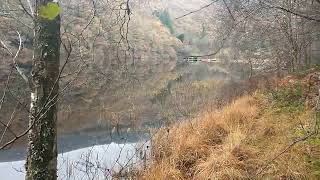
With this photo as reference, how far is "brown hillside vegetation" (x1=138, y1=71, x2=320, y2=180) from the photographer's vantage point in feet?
19.3

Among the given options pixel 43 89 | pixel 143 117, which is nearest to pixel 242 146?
pixel 43 89

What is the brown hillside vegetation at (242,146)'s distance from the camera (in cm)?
587

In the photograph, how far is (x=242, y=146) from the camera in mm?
6812

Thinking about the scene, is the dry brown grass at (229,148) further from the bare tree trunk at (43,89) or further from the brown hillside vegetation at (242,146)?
the bare tree trunk at (43,89)

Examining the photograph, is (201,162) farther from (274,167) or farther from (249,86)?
(249,86)

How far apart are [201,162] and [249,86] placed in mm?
9621

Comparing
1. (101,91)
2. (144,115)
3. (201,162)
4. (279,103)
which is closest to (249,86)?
(144,115)

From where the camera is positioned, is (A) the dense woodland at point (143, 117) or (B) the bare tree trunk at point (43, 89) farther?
(B) the bare tree trunk at point (43, 89)

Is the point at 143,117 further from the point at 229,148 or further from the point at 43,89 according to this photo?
the point at 43,89

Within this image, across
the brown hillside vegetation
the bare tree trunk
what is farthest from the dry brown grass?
the bare tree trunk

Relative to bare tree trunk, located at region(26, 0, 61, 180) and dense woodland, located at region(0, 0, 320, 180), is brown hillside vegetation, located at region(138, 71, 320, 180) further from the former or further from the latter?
bare tree trunk, located at region(26, 0, 61, 180)

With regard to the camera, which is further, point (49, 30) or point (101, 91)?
Result: point (101, 91)

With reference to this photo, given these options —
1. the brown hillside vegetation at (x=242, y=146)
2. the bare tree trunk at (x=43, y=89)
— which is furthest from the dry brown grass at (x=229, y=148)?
the bare tree trunk at (x=43, y=89)

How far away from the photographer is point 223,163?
20.6 ft
